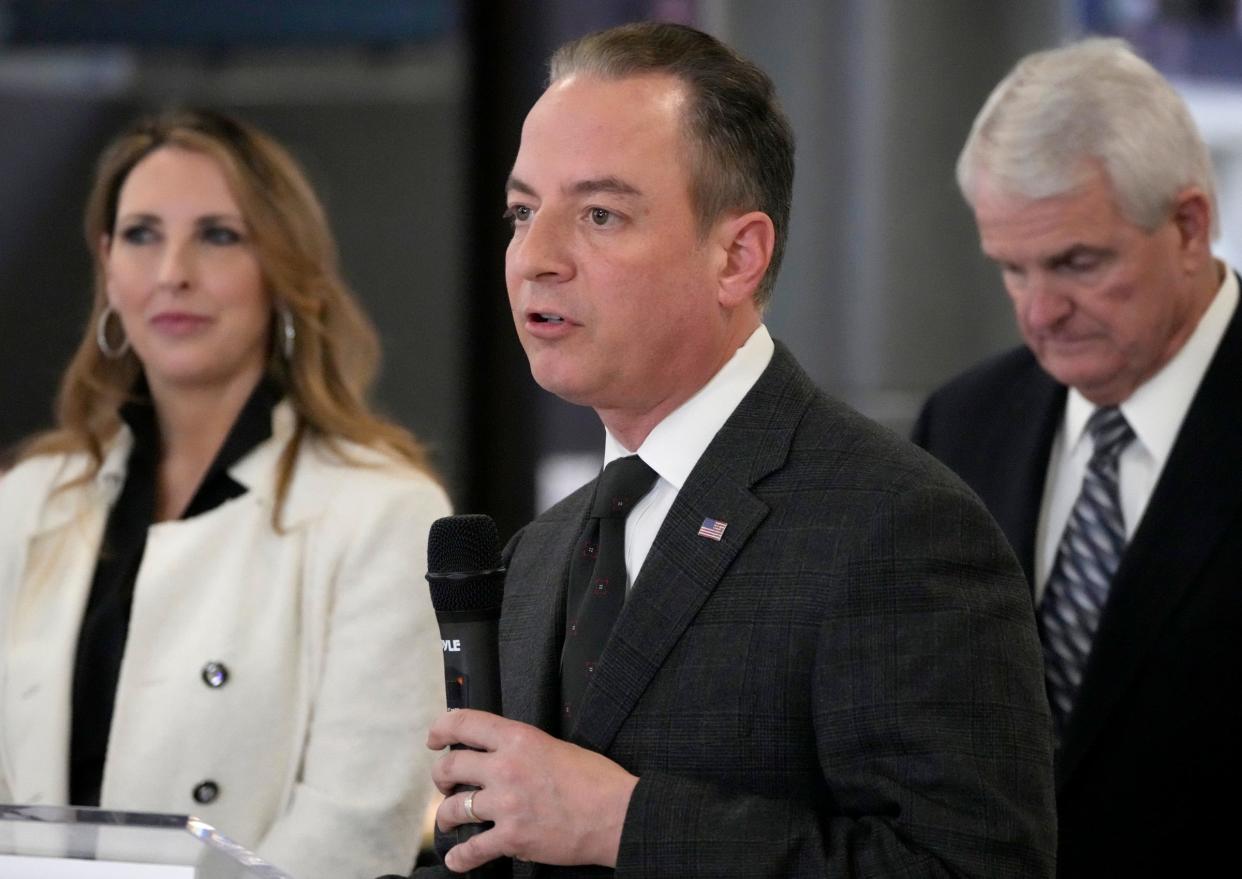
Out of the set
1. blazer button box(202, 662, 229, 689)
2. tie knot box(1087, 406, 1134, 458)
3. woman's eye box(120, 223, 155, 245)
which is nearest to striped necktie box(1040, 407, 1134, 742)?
tie knot box(1087, 406, 1134, 458)

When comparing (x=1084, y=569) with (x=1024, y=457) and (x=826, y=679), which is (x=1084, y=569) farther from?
(x=826, y=679)

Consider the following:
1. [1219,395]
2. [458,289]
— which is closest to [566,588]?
[1219,395]

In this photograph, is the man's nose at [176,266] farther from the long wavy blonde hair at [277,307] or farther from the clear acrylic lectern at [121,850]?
the clear acrylic lectern at [121,850]

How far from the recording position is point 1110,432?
2.49 meters

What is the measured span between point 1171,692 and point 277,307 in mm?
1549

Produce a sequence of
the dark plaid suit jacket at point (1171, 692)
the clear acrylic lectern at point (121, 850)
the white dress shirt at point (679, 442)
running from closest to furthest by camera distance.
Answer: the clear acrylic lectern at point (121, 850) < the white dress shirt at point (679, 442) < the dark plaid suit jacket at point (1171, 692)

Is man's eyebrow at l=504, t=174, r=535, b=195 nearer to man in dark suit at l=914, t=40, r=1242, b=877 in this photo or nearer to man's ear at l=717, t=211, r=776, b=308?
man's ear at l=717, t=211, r=776, b=308

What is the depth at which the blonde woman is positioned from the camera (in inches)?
101

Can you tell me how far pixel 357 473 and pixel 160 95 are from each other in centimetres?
535

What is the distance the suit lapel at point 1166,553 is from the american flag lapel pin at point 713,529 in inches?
34.5

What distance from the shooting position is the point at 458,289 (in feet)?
A: 23.6

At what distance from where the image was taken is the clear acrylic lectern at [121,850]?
1382mm

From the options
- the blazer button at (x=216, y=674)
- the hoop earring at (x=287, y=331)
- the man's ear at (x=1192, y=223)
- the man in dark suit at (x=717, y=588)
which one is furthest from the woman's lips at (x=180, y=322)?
the man's ear at (x=1192, y=223)

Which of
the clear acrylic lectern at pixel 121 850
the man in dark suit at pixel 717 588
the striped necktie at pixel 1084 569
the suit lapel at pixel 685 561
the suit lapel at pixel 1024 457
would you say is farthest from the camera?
the suit lapel at pixel 1024 457
